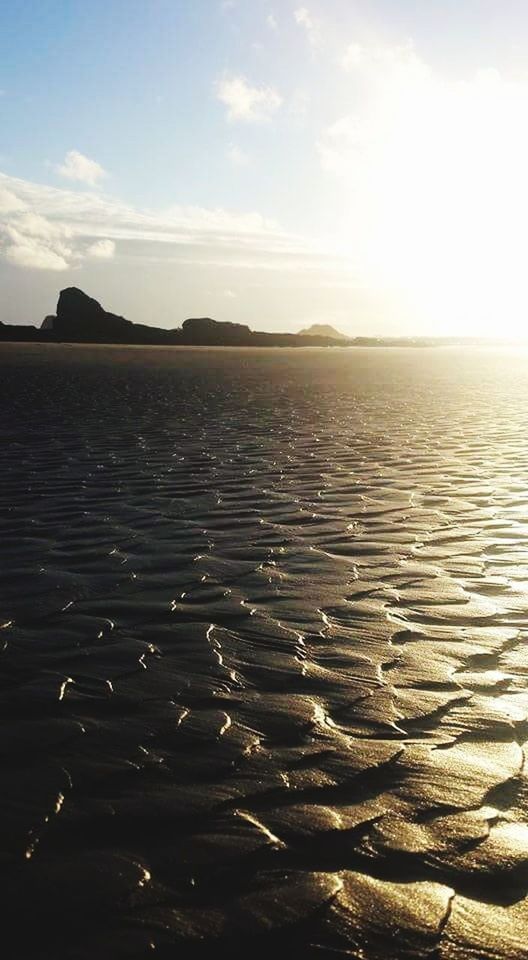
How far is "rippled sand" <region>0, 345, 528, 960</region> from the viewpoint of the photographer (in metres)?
2.79


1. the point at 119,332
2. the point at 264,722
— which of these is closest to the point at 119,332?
the point at 119,332

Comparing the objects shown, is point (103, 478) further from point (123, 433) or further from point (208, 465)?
point (123, 433)

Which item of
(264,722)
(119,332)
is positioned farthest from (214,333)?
(264,722)

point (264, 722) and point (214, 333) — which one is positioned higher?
point (214, 333)

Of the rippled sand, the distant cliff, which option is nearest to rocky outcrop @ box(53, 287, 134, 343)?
the distant cliff

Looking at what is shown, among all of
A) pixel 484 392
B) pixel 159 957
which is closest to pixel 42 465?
pixel 159 957

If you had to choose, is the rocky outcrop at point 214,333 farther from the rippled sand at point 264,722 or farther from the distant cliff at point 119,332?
the rippled sand at point 264,722

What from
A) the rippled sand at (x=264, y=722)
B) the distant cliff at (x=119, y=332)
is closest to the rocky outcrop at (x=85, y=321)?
the distant cliff at (x=119, y=332)

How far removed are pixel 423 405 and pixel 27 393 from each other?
39.6 feet

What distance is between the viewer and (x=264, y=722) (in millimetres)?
4230

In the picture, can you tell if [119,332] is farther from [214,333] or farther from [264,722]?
[264,722]

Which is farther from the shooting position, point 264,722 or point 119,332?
point 119,332

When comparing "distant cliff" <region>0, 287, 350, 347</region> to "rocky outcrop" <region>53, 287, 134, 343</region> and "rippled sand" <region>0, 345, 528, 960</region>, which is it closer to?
"rocky outcrop" <region>53, 287, 134, 343</region>

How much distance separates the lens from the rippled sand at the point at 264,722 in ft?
9.16
